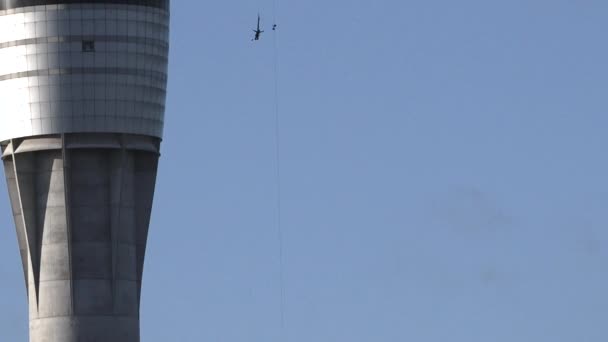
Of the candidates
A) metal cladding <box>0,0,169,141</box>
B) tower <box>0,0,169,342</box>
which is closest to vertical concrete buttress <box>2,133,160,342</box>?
tower <box>0,0,169,342</box>

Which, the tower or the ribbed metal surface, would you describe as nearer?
the tower

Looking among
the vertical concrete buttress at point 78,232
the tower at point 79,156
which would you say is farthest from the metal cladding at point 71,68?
the vertical concrete buttress at point 78,232

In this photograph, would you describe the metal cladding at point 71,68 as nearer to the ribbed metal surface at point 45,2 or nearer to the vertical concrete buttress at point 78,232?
the ribbed metal surface at point 45,2

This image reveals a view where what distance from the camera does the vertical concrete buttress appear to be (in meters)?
178

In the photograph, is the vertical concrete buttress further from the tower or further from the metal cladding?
the metal cladding

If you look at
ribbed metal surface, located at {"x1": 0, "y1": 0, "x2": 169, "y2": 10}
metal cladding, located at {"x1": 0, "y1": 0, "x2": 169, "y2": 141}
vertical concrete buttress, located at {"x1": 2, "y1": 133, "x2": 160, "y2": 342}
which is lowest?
vertical concrete buttress, located at {"x1": 2, "y1": 133, "x2": 160, "y2": 342}

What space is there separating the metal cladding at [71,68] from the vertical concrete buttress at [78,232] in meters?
1.78

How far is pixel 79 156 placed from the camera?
590ft

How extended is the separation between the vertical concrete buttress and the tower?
0.09 m

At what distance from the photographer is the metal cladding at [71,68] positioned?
181m

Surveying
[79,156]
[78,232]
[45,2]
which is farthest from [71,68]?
[78,232]

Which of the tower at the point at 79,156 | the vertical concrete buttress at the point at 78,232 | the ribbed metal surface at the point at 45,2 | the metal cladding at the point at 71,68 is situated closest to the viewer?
the vertical concrete buttress at the point at 78,232

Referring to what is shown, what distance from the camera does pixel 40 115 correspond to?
594 feet

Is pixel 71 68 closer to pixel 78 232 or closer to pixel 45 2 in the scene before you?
pixel 45 2
